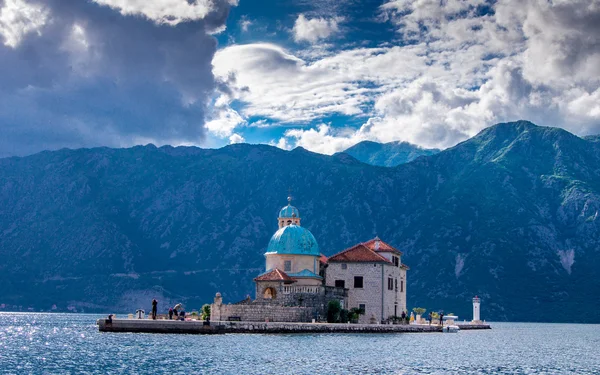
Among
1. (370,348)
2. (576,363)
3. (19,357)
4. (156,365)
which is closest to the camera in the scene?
Answer: (156,365)

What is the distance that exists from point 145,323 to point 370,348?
24.8 m

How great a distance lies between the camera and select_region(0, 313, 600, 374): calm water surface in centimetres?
5606

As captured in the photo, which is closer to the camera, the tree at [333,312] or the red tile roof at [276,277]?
the tree at [333,312]

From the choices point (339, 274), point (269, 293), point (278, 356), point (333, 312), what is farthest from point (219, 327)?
point (278, 356)

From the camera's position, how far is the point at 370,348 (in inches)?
2931

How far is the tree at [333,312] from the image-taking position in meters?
102

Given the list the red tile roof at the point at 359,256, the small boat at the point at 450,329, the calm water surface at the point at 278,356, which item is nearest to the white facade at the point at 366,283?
the red tile roof at the point at 359,256

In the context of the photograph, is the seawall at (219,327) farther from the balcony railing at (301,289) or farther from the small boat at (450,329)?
the small boat at (450,329)

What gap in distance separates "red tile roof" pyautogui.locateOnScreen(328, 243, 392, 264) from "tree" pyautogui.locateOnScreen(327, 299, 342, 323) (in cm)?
809

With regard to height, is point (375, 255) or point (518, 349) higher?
point (375, 255)

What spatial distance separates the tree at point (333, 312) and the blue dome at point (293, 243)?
8756 mm

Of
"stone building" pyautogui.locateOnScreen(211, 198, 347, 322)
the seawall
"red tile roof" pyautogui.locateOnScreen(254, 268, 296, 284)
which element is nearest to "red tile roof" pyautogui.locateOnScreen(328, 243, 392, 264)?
"stone building" pyautogui.locateOnScreen(211, 198, 347, 322)

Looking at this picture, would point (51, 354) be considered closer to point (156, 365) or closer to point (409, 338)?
point (156, 365)

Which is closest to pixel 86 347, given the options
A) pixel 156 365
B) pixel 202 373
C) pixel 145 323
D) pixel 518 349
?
pixel 145 323
